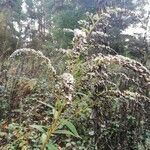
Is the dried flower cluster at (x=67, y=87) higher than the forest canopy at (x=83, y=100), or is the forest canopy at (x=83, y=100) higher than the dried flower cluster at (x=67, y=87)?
the forest canopy at (x=83, y=100)

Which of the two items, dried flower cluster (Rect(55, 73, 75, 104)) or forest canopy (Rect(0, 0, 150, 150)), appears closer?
dried flower cluster (Rect(55, 73, 75, 104))

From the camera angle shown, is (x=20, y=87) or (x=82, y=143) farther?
(x=20, y=87)

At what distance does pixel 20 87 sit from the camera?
5715 mm

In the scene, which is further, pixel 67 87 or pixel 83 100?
pixel 83 100

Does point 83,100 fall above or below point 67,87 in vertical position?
above

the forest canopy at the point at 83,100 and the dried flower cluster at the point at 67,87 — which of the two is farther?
the forest canopy at the point at 83,100

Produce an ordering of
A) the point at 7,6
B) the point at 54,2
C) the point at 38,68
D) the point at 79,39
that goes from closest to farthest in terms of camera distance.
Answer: the point at 79,39 → the point at 38,68 → the point at 54,2 → the point at 7,6

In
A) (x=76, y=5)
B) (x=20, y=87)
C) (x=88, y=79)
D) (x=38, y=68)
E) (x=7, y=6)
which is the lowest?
(x=88, y=79)

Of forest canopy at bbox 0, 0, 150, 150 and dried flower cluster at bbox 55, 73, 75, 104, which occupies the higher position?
forest canopy at bbox 0, 0, 150, 150

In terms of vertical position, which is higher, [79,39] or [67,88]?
[79,39]

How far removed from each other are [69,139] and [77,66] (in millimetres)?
2026

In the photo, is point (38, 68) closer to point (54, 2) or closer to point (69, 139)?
point (69, 139)

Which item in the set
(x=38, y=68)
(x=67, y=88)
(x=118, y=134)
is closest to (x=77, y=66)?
(x=67, y=88)

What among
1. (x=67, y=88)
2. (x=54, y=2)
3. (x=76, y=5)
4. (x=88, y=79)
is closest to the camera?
(x=67, y=88)
